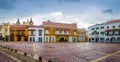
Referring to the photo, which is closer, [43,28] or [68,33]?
[43,28]

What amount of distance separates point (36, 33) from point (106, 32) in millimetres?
27077

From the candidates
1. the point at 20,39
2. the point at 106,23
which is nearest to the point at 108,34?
the point at 106,23

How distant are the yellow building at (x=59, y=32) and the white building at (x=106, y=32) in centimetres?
1146

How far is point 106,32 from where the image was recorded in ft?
195

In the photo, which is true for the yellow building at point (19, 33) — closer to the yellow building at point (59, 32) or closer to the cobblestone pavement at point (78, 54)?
the yellow building at point (59, 32)

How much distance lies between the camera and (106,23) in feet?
197

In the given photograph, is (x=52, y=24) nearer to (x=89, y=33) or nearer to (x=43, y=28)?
(x=43, y=28)

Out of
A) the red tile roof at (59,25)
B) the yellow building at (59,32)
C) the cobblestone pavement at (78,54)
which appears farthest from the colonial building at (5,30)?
the cobblestone pavement at (78,54)

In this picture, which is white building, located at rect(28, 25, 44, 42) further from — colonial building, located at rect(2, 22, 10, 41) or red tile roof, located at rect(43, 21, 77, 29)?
colonial building, located at rect(2, 22, 10, 41)

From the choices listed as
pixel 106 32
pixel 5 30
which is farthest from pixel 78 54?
pixel 106 32

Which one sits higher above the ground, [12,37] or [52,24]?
[52,24]

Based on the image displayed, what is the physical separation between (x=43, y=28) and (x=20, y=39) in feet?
31.1

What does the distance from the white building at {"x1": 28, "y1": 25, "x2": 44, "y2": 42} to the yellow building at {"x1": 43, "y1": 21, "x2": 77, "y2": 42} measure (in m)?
1.36

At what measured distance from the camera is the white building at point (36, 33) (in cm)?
5194
